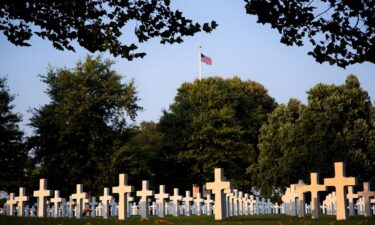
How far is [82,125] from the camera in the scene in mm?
43531

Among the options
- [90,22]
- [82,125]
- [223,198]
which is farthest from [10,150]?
[90,22]

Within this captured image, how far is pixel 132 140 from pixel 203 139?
8368mm

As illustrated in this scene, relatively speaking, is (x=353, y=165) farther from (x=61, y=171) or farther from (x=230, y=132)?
(x=61, y=171)

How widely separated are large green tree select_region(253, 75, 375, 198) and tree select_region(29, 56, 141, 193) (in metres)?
12.1

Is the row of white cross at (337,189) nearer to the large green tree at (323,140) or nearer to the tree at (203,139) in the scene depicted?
the large green tree at (323,140)

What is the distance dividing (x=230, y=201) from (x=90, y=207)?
9.62 m

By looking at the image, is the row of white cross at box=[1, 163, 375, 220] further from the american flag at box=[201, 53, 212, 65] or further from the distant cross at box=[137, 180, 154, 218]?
the american flag at box=[201, 53, 212, 65]

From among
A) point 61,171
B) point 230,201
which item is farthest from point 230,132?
point 230,201

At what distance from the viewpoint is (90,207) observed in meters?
31.8

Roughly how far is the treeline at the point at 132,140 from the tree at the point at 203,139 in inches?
5.3

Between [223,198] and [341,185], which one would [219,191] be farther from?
[341,185]

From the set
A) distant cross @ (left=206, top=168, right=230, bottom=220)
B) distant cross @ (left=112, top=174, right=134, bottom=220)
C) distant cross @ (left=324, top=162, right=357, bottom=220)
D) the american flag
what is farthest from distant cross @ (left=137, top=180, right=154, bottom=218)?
the american flag

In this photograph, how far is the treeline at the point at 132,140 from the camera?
42.6 m

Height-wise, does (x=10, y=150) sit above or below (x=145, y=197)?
above
